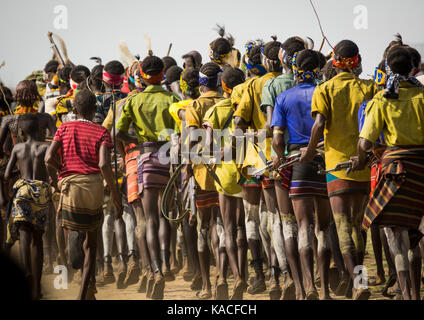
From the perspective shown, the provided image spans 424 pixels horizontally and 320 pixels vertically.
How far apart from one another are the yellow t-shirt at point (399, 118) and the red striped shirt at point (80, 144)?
2776mm

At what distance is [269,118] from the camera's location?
7.38 meters

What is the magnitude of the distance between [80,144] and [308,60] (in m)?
2.45

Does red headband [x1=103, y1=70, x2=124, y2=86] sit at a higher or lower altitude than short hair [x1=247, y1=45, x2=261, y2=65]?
A: higher

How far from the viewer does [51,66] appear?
1341 cm

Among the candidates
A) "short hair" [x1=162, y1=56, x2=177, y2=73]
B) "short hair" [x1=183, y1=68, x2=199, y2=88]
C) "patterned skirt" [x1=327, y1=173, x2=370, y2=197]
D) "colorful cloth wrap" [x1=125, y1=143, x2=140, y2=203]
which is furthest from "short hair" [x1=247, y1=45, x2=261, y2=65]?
"short hair" [x1=162, y1=56, x2=177, y2=73]

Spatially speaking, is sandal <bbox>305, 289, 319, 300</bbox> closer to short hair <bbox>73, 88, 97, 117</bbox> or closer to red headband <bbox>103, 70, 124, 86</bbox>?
short hair <bbox>73, 88, 97, 117</bbox>

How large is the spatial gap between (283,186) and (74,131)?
2204mm

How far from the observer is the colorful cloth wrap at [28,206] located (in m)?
7.69

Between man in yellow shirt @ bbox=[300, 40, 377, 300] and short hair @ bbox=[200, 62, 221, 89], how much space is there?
1.92 meters

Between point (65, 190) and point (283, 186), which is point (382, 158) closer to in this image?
point (283, 186)

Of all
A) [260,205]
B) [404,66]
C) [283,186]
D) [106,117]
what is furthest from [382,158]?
[106,117]

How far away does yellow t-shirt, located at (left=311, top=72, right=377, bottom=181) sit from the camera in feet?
21.9

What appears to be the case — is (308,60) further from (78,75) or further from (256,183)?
(78,75)

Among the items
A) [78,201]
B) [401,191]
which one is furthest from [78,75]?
[401,191]
